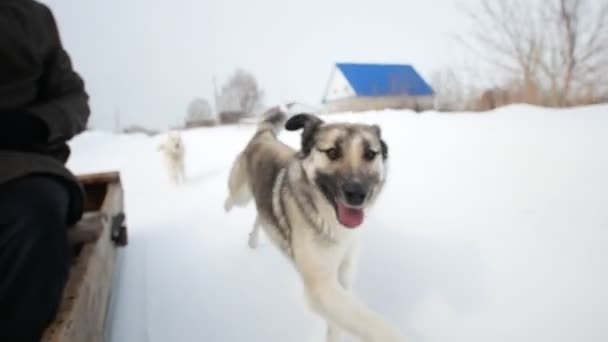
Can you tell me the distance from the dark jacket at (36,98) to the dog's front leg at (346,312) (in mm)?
989

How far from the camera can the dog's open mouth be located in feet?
5.61

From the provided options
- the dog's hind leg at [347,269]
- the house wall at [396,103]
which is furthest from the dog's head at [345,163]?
the house wall at [396,103]

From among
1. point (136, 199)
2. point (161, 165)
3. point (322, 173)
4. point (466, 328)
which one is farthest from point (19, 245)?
point (161, 165)

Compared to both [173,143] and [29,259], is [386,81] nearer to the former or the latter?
[173,143]

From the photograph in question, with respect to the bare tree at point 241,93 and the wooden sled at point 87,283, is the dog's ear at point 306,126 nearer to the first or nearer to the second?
the wooden sled at point 87,283

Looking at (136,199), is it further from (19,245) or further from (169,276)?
(19,245)

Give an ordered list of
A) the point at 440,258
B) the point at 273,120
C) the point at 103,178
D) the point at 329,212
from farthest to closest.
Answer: the point at 273,120 → the point at 103,178 → the point at 440,258 → the point at 329,212

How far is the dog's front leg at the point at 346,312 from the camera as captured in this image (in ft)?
5.00

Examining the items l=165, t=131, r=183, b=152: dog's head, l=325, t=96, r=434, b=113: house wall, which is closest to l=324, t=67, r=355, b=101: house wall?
l=325, t=96, r=434, b=113: house wall

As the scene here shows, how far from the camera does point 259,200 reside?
8.44 feet

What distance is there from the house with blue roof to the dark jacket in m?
9.62

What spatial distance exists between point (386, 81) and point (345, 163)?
13.9m

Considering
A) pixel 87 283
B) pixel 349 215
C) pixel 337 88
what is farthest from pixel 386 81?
pixel 87 283

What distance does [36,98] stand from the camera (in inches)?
68.4
